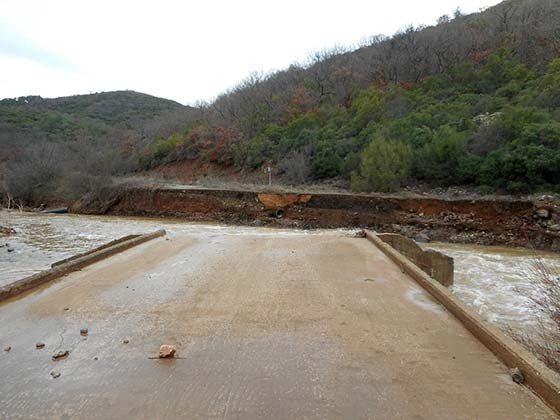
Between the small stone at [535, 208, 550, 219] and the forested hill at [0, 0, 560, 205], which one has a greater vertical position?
the forested hill at [0, 0, 560, 205]

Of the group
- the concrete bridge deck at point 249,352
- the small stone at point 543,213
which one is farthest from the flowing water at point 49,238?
the small stone at point 543,213

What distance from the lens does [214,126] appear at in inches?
1886

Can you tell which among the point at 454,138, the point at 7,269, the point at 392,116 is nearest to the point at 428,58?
the point at 392,116

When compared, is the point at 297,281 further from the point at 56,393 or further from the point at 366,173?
the point at 366,173

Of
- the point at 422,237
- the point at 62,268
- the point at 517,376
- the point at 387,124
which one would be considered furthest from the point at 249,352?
the point at 387,124

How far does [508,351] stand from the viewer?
301 centimetres

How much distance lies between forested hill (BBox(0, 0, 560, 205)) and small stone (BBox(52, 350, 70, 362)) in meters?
21.0

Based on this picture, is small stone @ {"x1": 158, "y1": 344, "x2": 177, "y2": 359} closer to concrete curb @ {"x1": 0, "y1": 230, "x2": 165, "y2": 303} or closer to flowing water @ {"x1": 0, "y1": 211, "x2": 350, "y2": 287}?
concrete curb @ {"x1": 0, "y1": 230, "x2": 165, "y2": 303}

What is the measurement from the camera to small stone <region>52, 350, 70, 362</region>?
3.10m

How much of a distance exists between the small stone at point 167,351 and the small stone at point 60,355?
67 cm

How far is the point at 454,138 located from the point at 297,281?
68.4 ft

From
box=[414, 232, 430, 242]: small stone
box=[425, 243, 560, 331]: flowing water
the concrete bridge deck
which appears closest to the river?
box=[425, 243, 560, 331]: flowing water

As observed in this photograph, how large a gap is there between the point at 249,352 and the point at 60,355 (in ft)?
4.36

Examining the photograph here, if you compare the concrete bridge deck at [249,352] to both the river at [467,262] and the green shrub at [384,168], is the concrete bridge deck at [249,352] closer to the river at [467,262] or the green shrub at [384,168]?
the river at [467,262]
